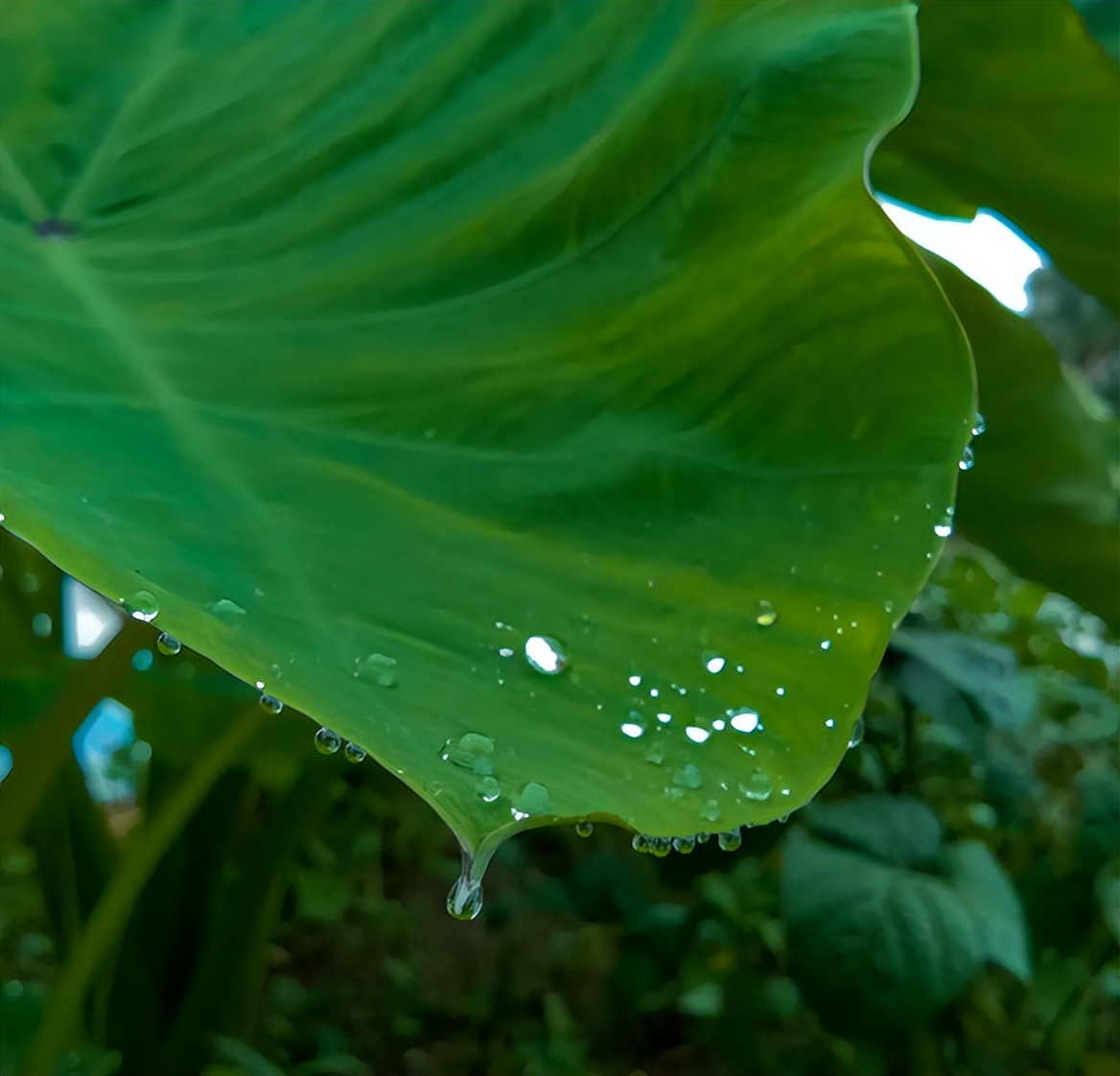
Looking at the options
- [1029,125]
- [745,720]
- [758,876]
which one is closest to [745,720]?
[745,720]

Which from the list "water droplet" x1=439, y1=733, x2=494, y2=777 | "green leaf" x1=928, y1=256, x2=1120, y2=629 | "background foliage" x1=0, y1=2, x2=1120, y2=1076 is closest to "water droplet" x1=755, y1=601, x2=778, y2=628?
"water droplet" x1=439, y1=733, x2=494, y2=777

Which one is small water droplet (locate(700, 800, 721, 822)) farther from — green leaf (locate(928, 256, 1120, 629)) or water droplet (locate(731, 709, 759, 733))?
green leaf (locate(928, 256, 1120, 629))

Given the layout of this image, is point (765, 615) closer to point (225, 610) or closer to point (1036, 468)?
point (225, 610)

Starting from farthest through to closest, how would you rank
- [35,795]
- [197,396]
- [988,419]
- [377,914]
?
[377,914]
[988,419]
[35,795]
[197,396]

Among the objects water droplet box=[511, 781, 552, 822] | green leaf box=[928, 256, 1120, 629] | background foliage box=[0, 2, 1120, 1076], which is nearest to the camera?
water droplet box=[511, 781, 552, 822]

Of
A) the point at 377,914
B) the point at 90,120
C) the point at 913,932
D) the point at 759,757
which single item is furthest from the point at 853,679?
the point at 377,914

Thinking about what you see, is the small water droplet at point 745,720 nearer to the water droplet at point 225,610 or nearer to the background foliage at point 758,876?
the water droplet at point 225,610

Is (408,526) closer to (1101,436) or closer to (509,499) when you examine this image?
(509,499)
